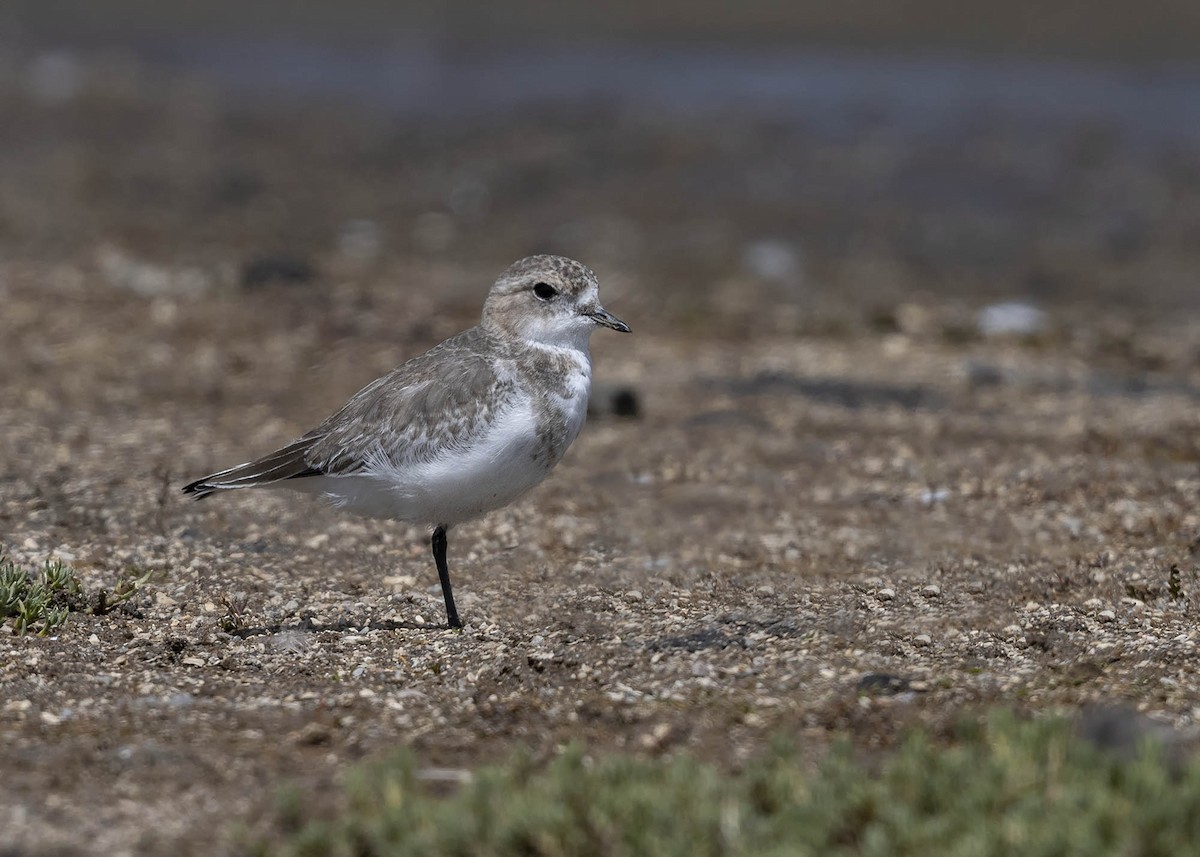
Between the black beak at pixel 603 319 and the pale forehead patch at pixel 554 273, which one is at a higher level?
the pale forehead patch at pixel 554 273

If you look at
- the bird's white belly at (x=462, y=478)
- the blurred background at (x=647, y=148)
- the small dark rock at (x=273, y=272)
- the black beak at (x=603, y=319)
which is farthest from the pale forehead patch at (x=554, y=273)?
the small dark rock at (x=273, y=272)

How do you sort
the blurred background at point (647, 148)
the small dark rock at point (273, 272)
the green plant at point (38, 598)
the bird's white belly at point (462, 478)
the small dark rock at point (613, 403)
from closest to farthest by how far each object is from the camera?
1. the green plant at point (38, 598)
2. the bird's white belly at point (462, 478)
3. the small dark rock at point (613, 403)
4. the small dark rock at point (273, 272)
5. the blurred background at point (647, 148)

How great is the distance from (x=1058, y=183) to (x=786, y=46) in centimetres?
512

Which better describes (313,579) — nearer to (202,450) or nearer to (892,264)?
(202,450)

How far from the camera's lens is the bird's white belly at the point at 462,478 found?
233 inches

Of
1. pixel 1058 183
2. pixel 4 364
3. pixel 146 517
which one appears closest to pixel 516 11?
pixel 1058 183

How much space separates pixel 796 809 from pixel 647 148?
39.8 feet

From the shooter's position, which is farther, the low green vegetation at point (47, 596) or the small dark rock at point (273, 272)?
the small dark rock at point (273, 272)

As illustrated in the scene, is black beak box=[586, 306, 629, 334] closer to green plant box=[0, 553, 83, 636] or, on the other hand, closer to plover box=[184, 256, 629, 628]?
plover box=[184, 256, 629, 628]

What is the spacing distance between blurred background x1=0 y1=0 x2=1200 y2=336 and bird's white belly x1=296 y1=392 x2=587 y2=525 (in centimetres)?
505

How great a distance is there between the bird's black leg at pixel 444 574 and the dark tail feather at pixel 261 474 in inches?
21.6

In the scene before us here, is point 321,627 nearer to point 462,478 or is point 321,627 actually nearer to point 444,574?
point 444,574

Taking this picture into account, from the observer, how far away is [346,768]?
4.67 metres

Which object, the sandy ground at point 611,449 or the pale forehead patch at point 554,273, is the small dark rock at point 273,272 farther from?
the pale forehead patch at point 554,273
